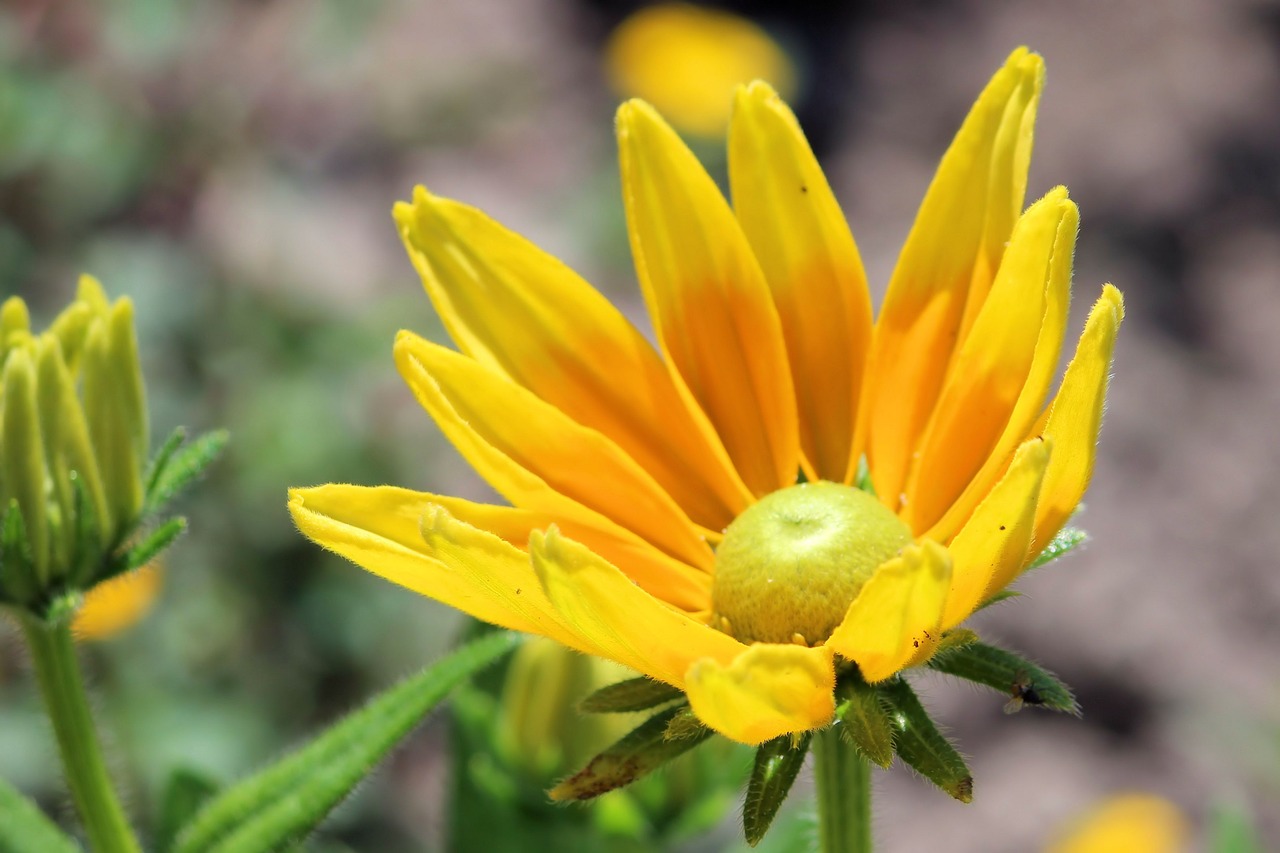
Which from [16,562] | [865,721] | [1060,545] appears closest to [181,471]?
[16,562]

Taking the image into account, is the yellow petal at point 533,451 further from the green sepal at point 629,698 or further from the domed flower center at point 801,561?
the green sepal at point 629,698

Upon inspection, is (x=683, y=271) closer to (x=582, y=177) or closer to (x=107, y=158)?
(x=107, y=158)

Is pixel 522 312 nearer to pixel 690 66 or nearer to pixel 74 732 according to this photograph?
pixel 74 732

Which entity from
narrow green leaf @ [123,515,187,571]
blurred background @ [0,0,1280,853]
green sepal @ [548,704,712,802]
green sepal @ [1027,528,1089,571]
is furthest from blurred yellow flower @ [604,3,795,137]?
green sepal @ [548,704,712,802]

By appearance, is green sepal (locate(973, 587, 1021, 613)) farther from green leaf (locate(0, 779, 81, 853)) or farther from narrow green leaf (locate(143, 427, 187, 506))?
green leaf (locate(0, 779, 81, 853))

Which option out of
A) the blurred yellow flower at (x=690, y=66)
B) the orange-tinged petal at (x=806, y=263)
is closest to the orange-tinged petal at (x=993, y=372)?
the orange-tinged petal at (x=806, y=263)
